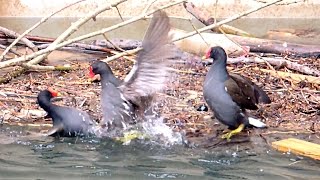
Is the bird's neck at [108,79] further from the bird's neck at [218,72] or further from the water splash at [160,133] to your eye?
the bird's neck at [218,72]

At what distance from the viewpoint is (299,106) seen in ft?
20.0

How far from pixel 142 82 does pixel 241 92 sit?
0.93m

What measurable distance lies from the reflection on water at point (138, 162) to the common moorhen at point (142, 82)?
0.78ft

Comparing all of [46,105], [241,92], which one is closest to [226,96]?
[241,92]

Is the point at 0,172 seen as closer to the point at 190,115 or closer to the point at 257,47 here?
the point at 190,115

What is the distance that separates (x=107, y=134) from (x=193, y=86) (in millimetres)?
1700

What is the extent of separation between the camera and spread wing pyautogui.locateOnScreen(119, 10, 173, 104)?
4.89 m

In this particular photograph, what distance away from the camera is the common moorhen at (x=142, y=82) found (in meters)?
4.91

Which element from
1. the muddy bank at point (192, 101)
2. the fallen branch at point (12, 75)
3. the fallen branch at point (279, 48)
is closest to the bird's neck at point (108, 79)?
the muddy bank at point (192, 101)

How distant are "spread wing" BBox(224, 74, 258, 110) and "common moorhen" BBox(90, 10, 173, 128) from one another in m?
0.70

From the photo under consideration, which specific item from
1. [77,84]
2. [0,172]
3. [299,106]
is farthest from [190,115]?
[0,172]

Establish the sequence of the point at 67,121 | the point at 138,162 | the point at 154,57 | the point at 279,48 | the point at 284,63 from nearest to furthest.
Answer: the point at 138,162
the point at 154,57
the point at 67,121
the point at 284,63
the point at 279,48

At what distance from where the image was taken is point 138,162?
15.8ft

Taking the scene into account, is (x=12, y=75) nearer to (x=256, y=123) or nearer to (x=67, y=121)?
(x=67, y=121)
